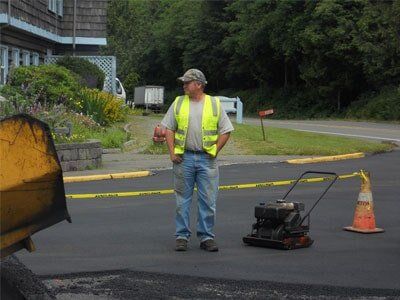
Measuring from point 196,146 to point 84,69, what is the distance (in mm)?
17852

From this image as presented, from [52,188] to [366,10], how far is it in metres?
41.4

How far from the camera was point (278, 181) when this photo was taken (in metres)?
12.2

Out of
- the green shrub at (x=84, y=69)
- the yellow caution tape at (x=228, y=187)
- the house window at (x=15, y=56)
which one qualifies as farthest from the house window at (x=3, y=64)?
the yellow caution tape at (x=228, y=187)

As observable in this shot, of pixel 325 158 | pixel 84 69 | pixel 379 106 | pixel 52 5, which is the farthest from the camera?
pixel 379 106

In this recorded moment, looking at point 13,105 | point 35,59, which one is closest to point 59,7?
point 35,59

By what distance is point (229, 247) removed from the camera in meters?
6.89

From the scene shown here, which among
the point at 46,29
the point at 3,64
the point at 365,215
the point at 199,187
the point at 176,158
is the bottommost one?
the point at 365,215

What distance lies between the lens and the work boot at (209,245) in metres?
6.66

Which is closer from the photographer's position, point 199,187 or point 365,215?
point 199,187

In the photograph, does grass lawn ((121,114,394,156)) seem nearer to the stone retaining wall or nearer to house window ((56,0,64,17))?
the stone retaining wall

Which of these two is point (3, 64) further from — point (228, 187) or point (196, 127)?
point (196, 127)

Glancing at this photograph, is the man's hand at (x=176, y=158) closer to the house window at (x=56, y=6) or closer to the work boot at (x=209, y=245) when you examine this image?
the work boot at (x=209, y=245)

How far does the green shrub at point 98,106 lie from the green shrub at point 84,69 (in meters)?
1.93

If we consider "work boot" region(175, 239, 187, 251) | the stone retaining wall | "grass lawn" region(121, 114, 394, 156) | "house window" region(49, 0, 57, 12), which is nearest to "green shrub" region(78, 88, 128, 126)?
"grass lawn" region(121, 114, 394, 156)
